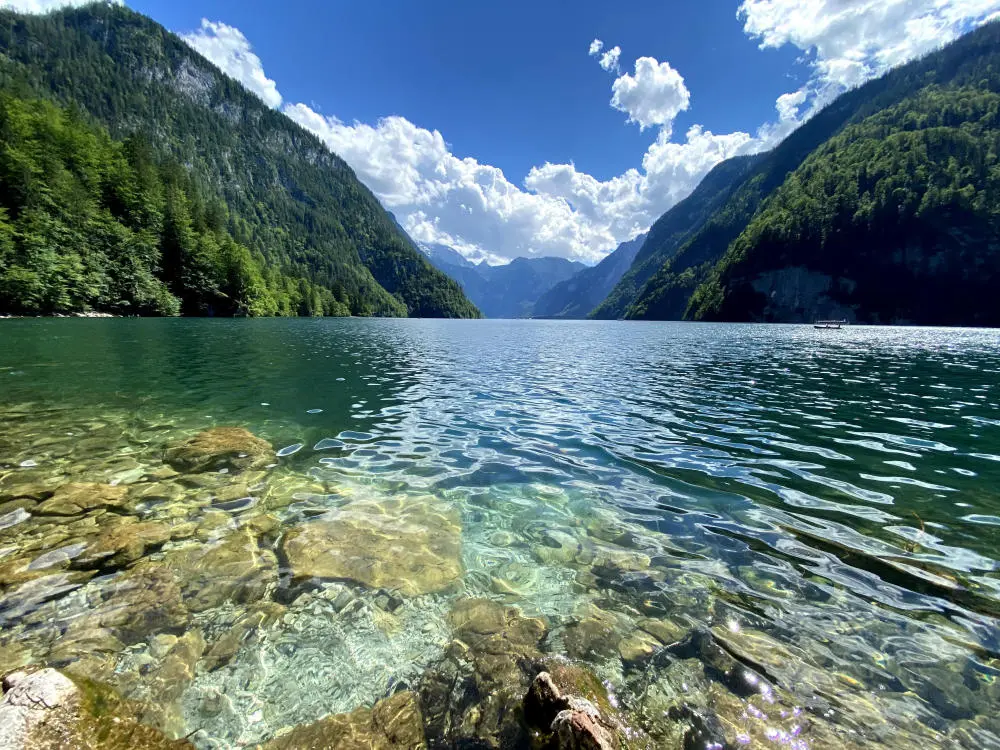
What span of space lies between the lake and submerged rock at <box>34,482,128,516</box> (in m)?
0.05

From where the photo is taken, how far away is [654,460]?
38.2ft

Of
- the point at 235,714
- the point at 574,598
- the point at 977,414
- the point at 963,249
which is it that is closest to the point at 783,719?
the point at 574,598

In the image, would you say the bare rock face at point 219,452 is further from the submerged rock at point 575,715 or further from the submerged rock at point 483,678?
the submerged rock at point 575,715

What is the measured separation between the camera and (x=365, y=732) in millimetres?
3934

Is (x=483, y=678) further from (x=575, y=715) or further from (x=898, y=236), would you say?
(x=898, y=236)

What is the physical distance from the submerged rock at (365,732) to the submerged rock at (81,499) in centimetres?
688

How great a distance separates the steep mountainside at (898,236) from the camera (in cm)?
14588

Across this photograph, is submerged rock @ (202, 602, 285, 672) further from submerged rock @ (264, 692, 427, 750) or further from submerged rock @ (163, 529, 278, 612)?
submerged rock @ (264, 692, 427, 750)

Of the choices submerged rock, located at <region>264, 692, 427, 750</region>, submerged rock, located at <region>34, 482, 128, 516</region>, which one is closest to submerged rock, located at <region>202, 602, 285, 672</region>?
submerged rock, located at <region>264, 692, 427, 750</region>

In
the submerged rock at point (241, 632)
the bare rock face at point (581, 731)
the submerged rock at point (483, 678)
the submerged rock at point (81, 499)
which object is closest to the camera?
the bare rock face at point (581, 731)

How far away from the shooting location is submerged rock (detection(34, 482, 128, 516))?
7.76 m

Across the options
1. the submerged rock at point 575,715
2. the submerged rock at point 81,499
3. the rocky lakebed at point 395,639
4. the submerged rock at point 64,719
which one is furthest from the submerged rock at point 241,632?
the submerged rock at point 81,499

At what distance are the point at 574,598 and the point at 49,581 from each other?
23.5ft

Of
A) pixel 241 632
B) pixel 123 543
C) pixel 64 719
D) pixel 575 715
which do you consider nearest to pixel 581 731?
pixel 575 715
